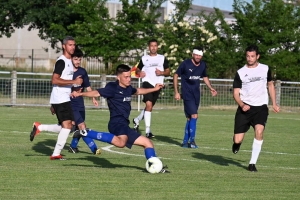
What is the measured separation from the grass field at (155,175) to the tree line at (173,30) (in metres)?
14.8

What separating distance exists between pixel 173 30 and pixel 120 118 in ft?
76.5

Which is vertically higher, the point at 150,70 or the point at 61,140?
the point at 150,70

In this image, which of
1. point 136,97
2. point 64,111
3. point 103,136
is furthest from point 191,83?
point 136,97

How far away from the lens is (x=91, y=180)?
10.2 meters

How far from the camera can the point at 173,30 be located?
34500mm

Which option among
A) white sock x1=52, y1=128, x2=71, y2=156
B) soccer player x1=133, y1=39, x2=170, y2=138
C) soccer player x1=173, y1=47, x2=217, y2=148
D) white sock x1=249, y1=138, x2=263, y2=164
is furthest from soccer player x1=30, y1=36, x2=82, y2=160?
soccer player x1=133, y1=39, x2=170, y2=138

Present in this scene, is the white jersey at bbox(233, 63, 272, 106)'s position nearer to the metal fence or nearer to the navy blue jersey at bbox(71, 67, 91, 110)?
the navy blue jersey at bbox(71, 67, 91, 110)

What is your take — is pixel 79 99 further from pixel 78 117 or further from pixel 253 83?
pixel 253 83

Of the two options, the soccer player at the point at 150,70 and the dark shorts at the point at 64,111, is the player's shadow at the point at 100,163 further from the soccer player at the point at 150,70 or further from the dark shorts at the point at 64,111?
the soccer player at the point at 150,70

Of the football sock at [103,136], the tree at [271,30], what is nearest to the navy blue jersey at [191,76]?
the football sock at [103,136]

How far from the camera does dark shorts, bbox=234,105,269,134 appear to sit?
39.8ft

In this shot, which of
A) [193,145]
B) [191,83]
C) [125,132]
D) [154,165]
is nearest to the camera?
[154,165]

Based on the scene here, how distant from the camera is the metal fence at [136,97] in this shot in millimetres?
29531

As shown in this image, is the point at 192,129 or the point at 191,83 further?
the point at 191,83
